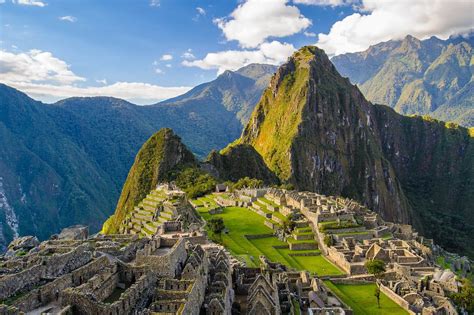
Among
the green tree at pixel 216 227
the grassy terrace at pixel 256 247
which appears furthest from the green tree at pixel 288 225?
the green tree at pixel 216 227

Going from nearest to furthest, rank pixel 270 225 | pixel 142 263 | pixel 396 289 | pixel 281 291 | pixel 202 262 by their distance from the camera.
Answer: pixel 142 263
pixel 202 262
pixel 281 291
pixel 396 289
pixel 270 225

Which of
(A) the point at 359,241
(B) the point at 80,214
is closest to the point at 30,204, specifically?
(B) the point at 80,214

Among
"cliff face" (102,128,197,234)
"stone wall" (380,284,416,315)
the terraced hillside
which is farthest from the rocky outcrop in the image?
"stone wall" (380,284,416,315)

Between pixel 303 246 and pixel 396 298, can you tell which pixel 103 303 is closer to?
pixel 396 298

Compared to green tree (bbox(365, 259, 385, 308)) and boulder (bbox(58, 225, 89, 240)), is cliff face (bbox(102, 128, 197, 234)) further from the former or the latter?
green tree (bbox(365, 259, 385, 308))

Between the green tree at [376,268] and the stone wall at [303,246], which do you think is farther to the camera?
the stone wall at [303,246]

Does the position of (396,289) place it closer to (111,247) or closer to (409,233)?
(111,247)

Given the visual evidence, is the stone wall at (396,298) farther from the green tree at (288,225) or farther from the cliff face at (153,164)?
the cliff face at (153,164)

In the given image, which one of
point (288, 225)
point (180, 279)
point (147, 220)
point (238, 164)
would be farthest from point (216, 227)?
point (238, 164)
